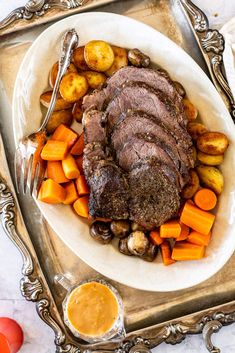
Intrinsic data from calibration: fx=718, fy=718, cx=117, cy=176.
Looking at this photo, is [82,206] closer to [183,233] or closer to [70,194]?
[70,194]

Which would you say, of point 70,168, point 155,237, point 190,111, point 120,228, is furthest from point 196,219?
point 70,168

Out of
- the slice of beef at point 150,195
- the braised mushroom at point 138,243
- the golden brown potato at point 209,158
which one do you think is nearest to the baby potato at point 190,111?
the golden brown potato at point 209,158

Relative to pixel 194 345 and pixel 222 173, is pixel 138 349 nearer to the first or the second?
pixel 194 345

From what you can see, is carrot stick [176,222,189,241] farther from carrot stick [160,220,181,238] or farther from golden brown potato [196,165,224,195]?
golden brown potato [196,165,224,195]

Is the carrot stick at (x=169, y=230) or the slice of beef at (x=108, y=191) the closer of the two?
the slice of beef at (x=108, y=191)

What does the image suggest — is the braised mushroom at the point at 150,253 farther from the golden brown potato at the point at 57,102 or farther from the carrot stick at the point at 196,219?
the golden brown potato at the point at 57,102

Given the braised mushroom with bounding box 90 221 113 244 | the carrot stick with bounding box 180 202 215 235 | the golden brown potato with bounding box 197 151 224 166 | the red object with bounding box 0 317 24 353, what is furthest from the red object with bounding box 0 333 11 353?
the golden brown potato with bounding box 197 151 224 166
